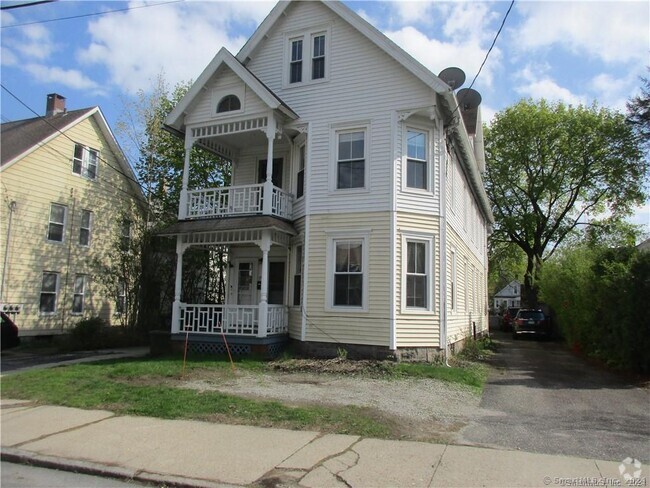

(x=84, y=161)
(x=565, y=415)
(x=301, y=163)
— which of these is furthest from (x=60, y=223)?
(x=565, y=415)

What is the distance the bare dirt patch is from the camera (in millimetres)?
7578

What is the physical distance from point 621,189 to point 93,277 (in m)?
37.5

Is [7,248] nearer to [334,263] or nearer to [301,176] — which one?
[301,176]

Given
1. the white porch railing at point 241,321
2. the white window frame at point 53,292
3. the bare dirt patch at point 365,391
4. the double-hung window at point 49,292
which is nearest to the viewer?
the bare dirt patch at point 365,391

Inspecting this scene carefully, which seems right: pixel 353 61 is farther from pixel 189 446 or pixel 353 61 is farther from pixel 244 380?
pixel 189 446

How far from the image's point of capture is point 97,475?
18.8 feet

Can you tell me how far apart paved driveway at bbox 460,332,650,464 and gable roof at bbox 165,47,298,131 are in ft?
30.1

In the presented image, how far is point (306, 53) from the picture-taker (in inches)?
603

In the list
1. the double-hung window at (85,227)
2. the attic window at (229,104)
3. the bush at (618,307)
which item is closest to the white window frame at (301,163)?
the attic window at (229,104)

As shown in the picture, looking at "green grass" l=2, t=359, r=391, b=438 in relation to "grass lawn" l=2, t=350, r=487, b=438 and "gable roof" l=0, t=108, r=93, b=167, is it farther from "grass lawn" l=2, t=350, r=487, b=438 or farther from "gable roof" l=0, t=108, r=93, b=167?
"gable roof" l=0, t=108, r=93, b=167

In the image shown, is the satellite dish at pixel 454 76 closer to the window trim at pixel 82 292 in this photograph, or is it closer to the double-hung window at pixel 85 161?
the double-hung window at pixel 85 161

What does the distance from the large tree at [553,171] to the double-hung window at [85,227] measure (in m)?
28.9

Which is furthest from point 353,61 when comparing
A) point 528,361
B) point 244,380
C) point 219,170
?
point 219,170

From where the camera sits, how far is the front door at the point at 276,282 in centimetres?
1571
